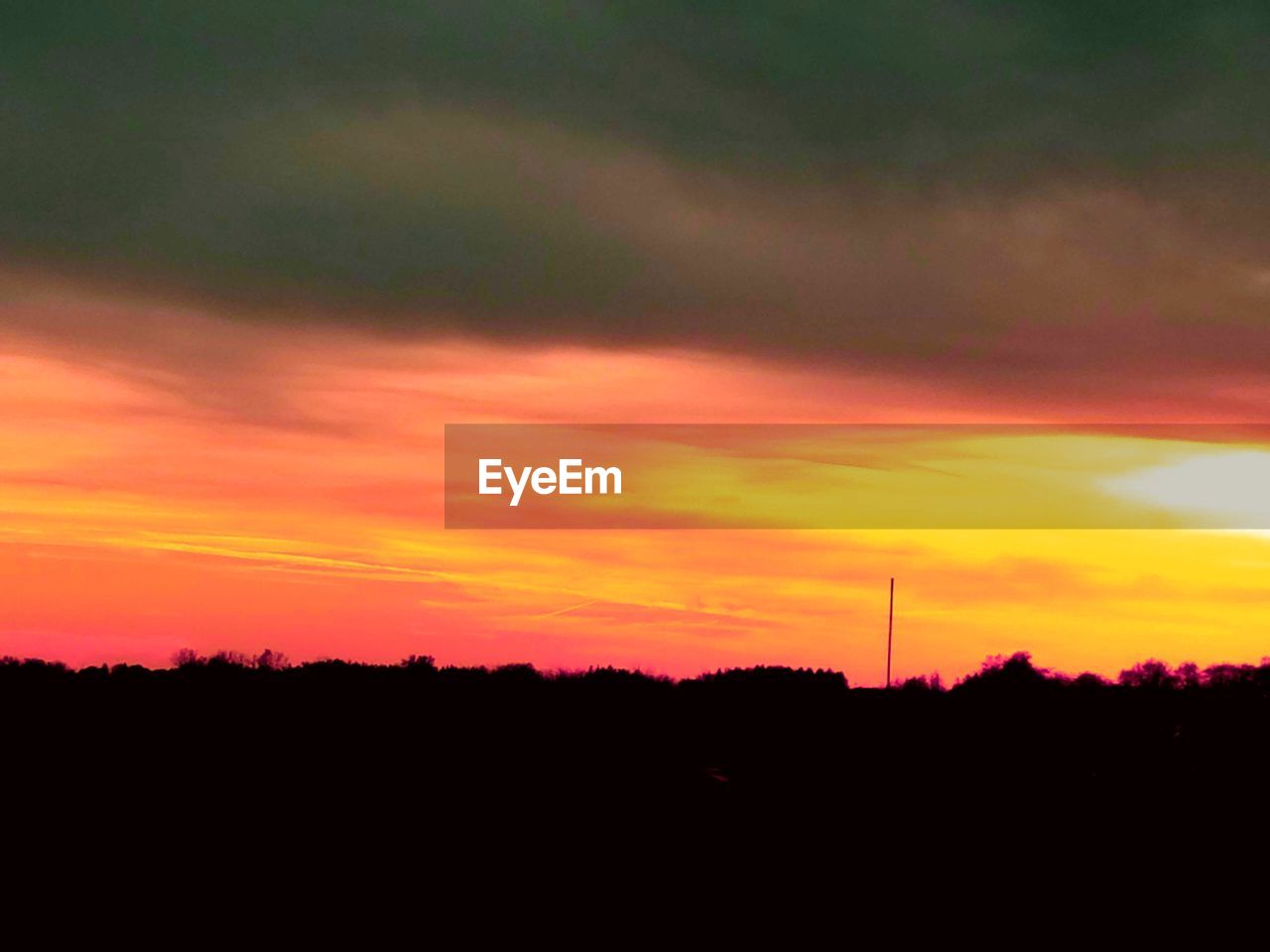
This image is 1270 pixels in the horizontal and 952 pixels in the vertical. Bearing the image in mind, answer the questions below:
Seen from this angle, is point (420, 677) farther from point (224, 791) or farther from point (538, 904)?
point (538, 904)

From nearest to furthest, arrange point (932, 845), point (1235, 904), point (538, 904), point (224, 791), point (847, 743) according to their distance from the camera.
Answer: point (538, 904)
point (1235, 904)
point (932, 845)
point (224, 791)
point (847, 743)

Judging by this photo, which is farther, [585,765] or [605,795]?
[585,765]

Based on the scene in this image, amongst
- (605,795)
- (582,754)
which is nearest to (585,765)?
(582,754)

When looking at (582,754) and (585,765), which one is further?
(582,754)

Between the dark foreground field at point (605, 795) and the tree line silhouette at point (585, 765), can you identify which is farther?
the tree line silhouette at point (585, 765)

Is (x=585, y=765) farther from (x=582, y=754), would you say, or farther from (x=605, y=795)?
(x=605, y=795)

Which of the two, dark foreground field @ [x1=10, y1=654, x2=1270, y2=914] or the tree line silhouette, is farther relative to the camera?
the tree line silhouette

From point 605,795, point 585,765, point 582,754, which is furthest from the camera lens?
point 582,754

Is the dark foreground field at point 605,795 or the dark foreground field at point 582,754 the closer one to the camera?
the dark foreground field at point 605,795

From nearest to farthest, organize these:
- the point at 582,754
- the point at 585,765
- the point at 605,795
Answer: the point at 605,795 → the point at 585,765 → the point at 582,754

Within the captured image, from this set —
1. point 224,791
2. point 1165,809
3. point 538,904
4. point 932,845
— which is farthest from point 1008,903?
point 224,791

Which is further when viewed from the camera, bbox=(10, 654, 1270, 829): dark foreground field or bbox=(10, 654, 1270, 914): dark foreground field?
bbox=(10, 654, 1270, 829): dark foreground field
